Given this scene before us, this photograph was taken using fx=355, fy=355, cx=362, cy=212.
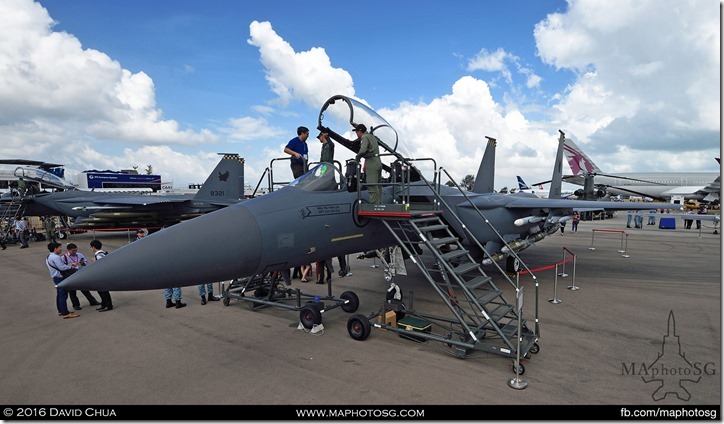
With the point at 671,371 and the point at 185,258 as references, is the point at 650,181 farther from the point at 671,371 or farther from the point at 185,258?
the point at 185,258

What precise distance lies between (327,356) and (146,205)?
15.5 metres

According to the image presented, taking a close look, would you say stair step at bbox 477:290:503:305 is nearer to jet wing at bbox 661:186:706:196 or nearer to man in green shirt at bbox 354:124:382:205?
man in green shirt at bbox 354:124:382:205

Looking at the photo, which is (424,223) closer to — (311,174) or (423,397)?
(311,174)

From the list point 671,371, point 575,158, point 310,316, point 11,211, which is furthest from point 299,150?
point 575,158

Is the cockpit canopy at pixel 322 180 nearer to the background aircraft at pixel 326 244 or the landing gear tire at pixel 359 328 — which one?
the background aircraft at pixel 326 244

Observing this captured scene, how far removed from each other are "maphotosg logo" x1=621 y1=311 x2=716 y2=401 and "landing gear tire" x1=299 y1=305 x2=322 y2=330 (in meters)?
4.36

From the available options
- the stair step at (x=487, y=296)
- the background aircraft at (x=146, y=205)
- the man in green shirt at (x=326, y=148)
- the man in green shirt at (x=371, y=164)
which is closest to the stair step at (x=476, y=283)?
the stair step at (x=487, y=296)

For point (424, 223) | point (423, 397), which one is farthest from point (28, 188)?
point (423, 397)

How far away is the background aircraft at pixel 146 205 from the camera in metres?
16.5

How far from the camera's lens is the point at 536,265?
1245cm

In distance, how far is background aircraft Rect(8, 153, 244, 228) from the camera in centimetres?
1647

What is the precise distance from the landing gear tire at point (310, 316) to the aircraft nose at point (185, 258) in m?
1.70

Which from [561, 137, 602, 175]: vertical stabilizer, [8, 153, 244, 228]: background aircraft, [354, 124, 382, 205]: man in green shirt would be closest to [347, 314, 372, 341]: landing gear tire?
[354, 124, 382, 205]: man in green shirt

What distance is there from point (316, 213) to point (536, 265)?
9983 mm
